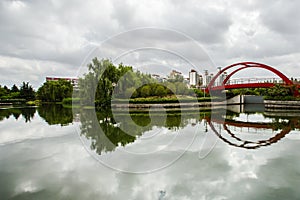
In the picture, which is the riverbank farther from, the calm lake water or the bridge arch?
the calm lake water

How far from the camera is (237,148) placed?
6387 millimetres

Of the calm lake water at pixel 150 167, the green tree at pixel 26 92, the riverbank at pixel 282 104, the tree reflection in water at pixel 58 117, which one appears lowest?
the calm lake water at pixel 150 167

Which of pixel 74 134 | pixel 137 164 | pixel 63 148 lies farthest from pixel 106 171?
pixel 74 134

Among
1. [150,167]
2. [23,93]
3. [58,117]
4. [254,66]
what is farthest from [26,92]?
[150,167]

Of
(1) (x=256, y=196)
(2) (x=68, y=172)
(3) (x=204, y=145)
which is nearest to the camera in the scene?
(1) (x=256, y=196)

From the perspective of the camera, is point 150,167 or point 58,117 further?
point 58,117

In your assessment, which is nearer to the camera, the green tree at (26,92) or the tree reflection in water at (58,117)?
the tree reflection in water at (58,117)

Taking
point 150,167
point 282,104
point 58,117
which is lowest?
point 150,167

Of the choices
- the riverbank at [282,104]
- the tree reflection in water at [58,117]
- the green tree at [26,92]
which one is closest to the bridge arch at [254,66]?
the riverbank at [282,104]

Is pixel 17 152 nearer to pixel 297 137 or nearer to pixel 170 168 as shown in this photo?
pixel 170 168

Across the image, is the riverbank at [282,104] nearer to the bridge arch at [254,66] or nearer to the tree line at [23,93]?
the bridge arch at [254,66]

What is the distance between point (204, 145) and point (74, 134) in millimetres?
4867

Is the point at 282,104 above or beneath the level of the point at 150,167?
above

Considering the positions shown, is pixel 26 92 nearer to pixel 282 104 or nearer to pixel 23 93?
pixel 23 93
